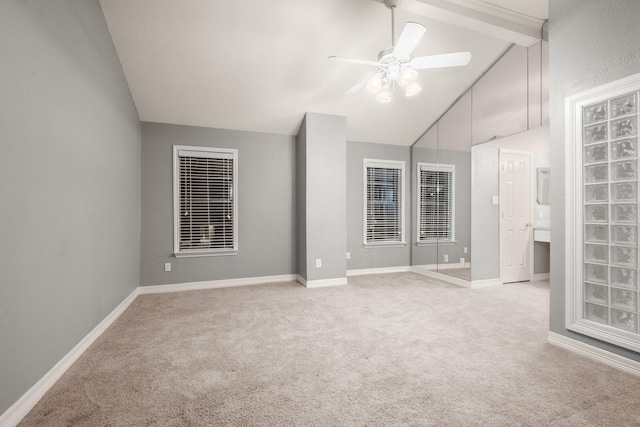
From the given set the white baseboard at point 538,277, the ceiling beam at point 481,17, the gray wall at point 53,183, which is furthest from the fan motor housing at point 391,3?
the white baseboard at point 538,277

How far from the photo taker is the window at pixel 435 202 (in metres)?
4.85

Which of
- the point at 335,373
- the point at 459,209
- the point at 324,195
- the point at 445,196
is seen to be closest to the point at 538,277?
the point at 459,209

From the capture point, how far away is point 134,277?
157 inches

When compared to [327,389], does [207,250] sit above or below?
above

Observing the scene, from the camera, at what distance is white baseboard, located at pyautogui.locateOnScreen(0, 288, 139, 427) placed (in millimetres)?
1544

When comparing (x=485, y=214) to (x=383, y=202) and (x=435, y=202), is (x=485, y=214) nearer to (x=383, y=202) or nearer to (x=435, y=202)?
(x=435, y=202)

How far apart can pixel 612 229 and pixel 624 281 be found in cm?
37

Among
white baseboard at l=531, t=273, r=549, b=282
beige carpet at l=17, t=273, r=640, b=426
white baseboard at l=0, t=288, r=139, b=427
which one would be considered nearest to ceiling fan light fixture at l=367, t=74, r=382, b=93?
beige carpet at l=17, t=273, r=640, b=426

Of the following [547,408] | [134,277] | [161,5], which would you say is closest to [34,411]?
[134,277]

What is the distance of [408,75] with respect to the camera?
8.27ft

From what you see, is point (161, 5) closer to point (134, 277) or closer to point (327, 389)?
point (134, 277)

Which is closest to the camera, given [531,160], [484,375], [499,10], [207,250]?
[484,375]

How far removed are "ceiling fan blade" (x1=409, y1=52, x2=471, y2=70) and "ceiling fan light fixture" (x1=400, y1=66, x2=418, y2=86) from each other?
0.08 m

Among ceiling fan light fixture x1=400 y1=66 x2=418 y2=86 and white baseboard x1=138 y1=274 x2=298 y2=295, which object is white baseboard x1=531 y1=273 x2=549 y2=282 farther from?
ceiling fan light fixture x1=400 y1=66 x2=418 y2=86
